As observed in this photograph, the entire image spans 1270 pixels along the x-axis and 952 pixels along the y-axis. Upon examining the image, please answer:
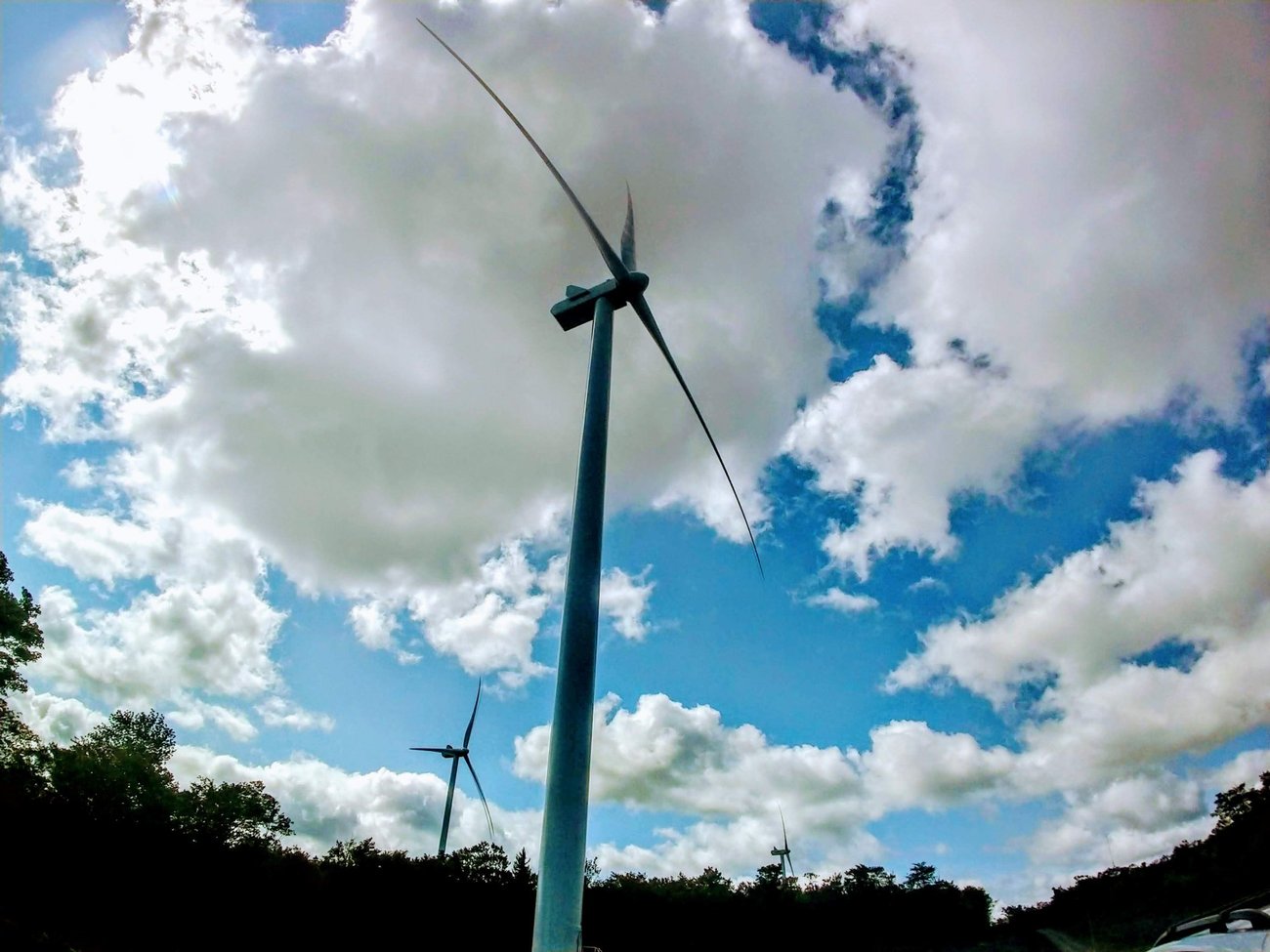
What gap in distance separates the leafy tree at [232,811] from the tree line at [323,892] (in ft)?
0.61

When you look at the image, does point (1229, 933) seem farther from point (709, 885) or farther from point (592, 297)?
point (709, 885)

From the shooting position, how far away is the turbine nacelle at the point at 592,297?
21.6 metres

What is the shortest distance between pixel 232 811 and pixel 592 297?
82385 millimetres

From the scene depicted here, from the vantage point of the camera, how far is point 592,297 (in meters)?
21.7

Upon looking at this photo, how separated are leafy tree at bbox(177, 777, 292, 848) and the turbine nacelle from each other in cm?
7363

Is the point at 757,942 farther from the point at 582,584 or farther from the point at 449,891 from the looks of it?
the point at 582,584

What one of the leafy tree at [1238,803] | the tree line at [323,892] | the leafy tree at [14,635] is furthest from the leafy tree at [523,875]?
the leafy tree at [1238,803]

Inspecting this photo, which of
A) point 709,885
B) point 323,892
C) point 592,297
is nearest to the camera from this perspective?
point 592,297

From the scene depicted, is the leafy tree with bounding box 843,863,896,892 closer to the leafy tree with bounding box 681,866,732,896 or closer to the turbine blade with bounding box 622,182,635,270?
the leafy tree with bounding box 681,866,732,896

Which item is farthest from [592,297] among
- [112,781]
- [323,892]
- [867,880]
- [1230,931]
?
[867,880]

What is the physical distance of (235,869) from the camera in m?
44.9

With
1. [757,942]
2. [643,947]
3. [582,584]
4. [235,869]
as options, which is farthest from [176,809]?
[582,584]

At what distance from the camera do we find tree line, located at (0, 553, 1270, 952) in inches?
1551

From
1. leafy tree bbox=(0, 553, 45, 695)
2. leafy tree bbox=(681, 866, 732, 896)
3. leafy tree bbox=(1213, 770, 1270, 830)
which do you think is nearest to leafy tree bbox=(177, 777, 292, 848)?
leafy tree bbox=(0, 553, 45, 695)
